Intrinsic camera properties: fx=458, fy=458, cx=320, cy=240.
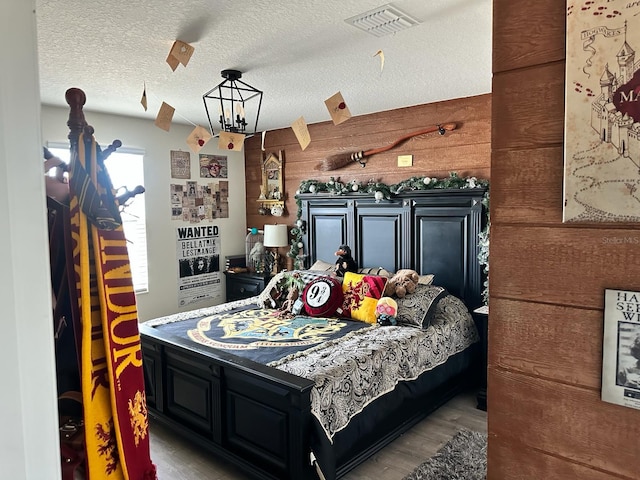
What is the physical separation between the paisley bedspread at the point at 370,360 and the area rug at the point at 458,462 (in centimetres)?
48

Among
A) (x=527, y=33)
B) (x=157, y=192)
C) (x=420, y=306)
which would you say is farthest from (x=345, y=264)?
(x=527, y=33)

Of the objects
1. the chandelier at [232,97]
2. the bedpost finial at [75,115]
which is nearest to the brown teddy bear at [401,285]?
the chandelier at [232,97]

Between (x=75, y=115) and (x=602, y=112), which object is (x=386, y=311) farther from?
(x=75, y=115)

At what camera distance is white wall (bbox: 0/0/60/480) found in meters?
0.55

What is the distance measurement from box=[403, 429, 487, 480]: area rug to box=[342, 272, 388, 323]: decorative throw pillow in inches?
40.6

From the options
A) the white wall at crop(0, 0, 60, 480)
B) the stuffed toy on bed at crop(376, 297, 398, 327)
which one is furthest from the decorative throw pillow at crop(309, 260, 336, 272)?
the white wall at crop(0, 0, 60, 480)

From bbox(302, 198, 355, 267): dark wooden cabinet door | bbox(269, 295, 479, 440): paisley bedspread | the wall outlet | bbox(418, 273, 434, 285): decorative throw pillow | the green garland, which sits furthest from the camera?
bbox(302, 198, 355, 267): dark wooden cabinet door

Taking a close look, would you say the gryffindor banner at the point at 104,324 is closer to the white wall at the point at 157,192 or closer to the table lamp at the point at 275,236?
the white wall at the point at 157,192

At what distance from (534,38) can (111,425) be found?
1.24 metres

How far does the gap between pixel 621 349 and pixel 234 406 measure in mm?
2235

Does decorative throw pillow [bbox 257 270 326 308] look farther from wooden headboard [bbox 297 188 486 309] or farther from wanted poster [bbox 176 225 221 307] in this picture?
wanted poster [bbox 176 225 221 307]

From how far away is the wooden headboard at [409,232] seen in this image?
3.83m

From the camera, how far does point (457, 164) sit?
408cm

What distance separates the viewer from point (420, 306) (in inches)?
137
